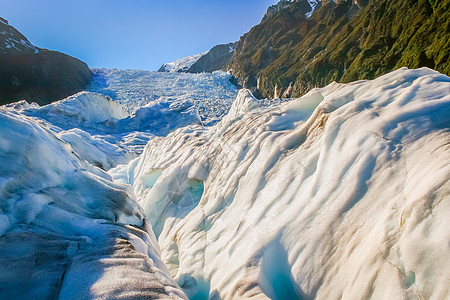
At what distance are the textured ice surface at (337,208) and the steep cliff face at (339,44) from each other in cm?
2054

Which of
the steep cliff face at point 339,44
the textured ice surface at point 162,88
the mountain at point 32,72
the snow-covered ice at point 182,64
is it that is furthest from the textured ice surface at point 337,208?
the snow-covered ice at point 182,64

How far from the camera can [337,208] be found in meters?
2.84

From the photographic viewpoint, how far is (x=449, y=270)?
1.75 metres

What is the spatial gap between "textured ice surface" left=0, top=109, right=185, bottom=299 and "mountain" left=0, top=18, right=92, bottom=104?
126 feet

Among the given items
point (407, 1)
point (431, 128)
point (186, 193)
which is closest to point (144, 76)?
point (407, 1)

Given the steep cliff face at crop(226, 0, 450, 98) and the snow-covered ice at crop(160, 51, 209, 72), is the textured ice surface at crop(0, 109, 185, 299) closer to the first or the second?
the steep cliff face at crop(226, 0, 450, 98)

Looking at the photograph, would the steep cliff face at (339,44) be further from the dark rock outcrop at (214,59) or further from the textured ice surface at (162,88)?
the dark rock outcrop at (214,59)

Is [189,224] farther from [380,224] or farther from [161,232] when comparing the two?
[380,224]

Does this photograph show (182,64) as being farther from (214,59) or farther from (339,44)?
(339,44)

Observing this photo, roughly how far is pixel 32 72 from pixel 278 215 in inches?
1739

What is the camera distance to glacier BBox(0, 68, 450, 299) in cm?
218

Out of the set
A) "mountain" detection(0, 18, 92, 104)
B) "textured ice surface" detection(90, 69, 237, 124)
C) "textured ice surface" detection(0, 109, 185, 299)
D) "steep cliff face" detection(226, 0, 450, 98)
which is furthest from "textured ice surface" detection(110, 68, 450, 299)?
"mountain" detection(0, 18, 92, 104)

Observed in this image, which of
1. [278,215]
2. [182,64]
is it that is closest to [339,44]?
[278,215]

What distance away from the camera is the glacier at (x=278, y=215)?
218 cm
